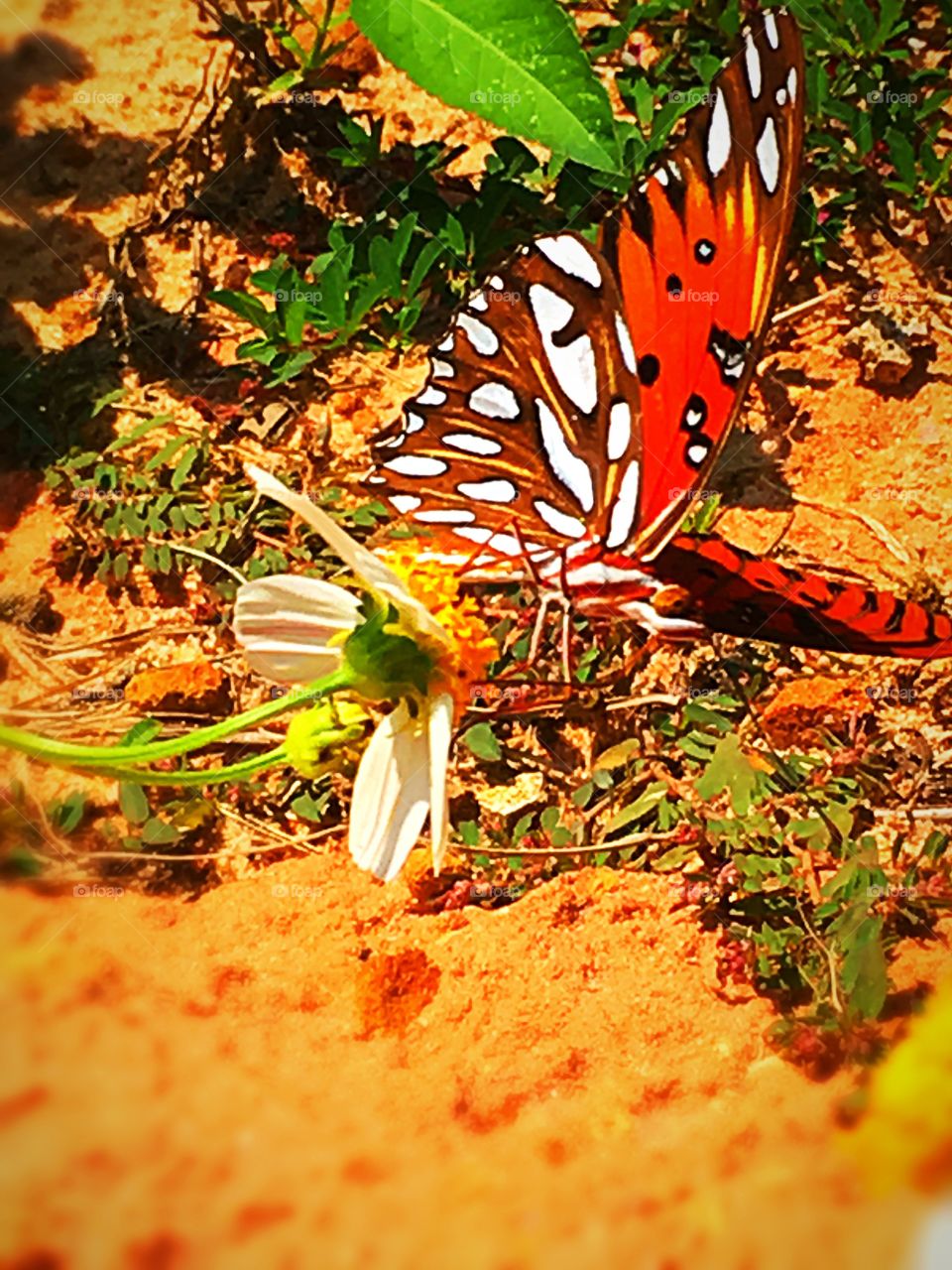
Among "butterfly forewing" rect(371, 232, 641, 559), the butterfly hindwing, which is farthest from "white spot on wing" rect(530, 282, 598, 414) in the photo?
the butterfly hindwing

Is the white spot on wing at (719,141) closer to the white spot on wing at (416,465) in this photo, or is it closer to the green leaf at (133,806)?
the white spot on wing at (416,465)

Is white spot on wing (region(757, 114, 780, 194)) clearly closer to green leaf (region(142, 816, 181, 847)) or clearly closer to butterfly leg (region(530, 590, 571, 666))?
butterfly leg (region(530, 590, 571, 666))

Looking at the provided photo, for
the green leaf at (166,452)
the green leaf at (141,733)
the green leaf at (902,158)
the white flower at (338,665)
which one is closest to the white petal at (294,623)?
the white flower at (338,665)

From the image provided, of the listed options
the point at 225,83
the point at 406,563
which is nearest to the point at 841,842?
the point at 406,563

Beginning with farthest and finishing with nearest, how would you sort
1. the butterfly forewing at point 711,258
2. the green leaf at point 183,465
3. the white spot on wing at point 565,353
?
the green leaf at point 183,465
the white spot on wing at point 565,353
the butterfly forewing at point 711,258

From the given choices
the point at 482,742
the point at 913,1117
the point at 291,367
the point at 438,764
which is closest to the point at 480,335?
the point at 291,367
